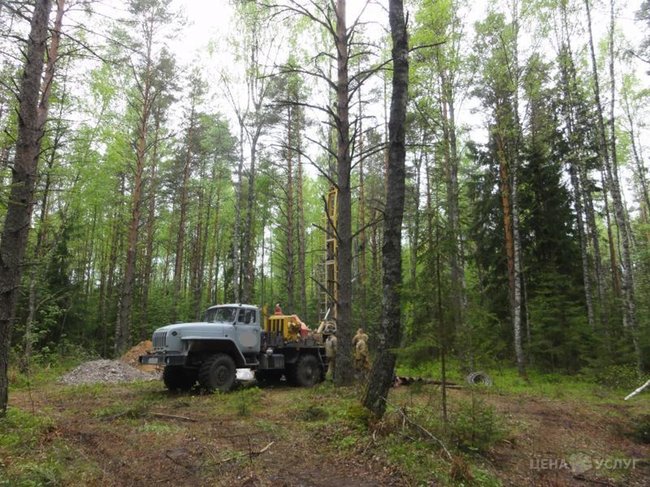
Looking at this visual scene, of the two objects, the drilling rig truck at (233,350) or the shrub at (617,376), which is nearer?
the drilling rig truck at (233,350)

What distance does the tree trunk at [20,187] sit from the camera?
19.4 ft

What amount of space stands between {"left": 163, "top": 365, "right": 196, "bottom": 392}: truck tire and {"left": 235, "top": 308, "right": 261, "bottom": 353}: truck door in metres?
1.44

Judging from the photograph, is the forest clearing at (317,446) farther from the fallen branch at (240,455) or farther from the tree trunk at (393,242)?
the tree trunk at (393,242)

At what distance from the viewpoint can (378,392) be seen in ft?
19.1

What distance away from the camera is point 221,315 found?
11.6 metres

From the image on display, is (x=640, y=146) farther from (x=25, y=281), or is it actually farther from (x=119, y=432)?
(x=25, y=281)

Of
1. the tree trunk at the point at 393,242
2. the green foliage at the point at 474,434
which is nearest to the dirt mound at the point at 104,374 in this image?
the tree trunk at the point at 393,242

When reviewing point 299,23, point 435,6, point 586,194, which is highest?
point 435,6

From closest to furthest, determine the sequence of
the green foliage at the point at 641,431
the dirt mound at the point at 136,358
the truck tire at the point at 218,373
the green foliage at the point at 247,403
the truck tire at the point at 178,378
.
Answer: the green foliage at the point at 641,431
the green foliage at the point at 247,403
the truck tire at the point at 218,373
the truck tire at the point at 178,378
the dirt mound at the point at 136,358

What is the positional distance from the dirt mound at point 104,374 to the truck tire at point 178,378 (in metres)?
3.01

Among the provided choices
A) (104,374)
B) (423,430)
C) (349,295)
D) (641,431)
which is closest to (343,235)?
(349,295)

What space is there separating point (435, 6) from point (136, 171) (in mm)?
12796

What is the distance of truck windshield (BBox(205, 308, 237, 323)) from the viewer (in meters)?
11.4

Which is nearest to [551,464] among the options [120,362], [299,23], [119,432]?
[119,432]
